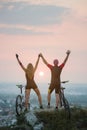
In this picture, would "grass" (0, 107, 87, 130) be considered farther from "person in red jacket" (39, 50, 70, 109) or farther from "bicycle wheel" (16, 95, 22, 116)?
"bicycle wheel" (16, 95, 22, 116)

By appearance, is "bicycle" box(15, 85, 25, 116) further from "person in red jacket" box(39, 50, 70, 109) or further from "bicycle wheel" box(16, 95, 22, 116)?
"person in red jacket" box(39, 50, 70, 109)

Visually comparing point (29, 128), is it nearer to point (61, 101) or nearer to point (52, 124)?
point (52, 124)

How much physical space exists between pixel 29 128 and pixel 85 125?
3292 mm

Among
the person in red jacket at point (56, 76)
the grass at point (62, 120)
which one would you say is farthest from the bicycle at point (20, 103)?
the person in red jacket at point (56, 76)

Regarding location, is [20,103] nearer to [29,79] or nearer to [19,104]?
[19,104]

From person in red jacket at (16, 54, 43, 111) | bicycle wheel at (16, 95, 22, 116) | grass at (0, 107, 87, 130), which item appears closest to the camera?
grass at (0, 107, 87, 130)

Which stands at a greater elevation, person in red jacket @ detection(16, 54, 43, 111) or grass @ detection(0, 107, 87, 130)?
person in red jacket @ detection(16, 54, 43, 111)

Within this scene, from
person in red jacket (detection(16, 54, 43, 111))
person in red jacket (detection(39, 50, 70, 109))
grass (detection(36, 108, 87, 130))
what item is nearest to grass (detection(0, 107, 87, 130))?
grass (detection(36, 108, 87, 130))

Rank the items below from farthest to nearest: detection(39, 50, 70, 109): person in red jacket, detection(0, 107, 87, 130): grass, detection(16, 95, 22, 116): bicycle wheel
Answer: detection(16, 95, 22, 116): bicycle wheel, detection(39, 50, 70, 109): person in red jacket, detection(0, 107, 87, 130): grass

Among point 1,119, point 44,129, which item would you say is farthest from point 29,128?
point 1,119

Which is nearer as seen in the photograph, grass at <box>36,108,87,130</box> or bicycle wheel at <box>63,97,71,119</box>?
grass at <box>36,108,87,130</box>

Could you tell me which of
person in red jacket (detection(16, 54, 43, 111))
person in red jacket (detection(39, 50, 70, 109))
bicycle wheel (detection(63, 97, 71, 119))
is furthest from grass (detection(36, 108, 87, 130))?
person in red jacket (detection(16, 54, 43, 111))

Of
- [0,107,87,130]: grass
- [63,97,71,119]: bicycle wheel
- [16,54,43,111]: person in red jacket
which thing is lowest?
[0,107,87,130]: grass

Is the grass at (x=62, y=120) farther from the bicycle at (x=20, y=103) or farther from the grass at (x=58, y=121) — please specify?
the bicycle at (x=20, y=103)
